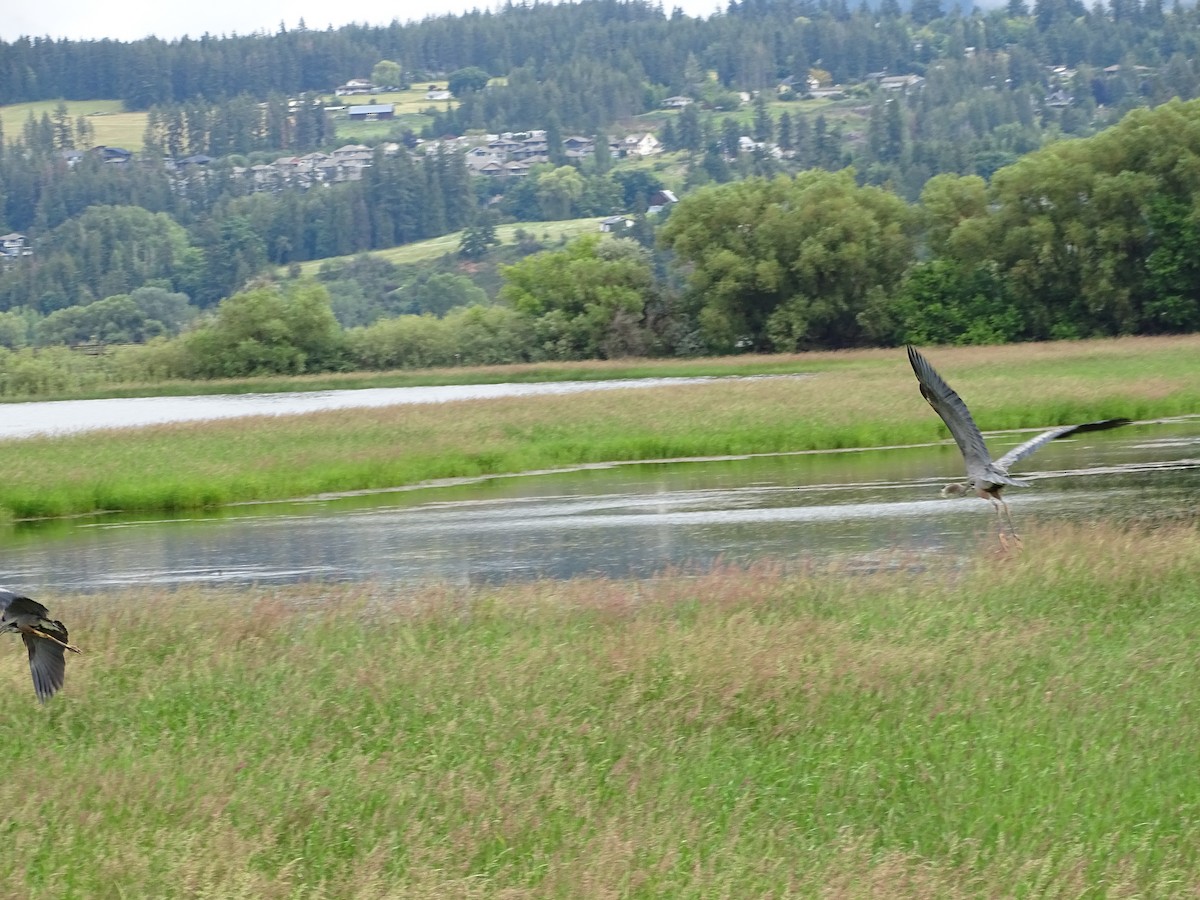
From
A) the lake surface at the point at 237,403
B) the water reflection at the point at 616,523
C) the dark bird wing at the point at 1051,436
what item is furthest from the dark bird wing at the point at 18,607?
the lake surface at the point at 237,403

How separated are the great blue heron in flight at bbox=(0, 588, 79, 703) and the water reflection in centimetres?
926

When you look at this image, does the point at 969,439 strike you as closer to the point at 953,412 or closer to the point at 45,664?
the point at 953,412

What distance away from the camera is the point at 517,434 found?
39.7 m

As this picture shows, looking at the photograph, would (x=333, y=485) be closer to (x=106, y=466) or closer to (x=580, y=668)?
(x=106, y=466)

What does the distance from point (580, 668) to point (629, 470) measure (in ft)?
79.6

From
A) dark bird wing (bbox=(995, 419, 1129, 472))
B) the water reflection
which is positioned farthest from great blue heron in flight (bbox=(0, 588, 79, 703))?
the water reflection

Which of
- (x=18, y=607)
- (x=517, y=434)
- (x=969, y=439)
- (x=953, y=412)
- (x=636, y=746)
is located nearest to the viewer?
(x=18, y=607)

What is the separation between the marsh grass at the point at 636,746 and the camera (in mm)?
7562

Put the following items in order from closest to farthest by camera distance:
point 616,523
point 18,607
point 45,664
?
point 18,607, point 45,664, point 616,523

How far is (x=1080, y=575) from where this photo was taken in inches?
569

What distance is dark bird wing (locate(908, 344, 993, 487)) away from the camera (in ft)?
42.0

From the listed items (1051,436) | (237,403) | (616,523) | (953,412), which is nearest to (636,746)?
(1051,436)

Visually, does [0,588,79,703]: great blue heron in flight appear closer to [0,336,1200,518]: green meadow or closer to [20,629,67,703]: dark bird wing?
[20,629,67,703]: dark bird wing

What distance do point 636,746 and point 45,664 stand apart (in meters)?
3.52
